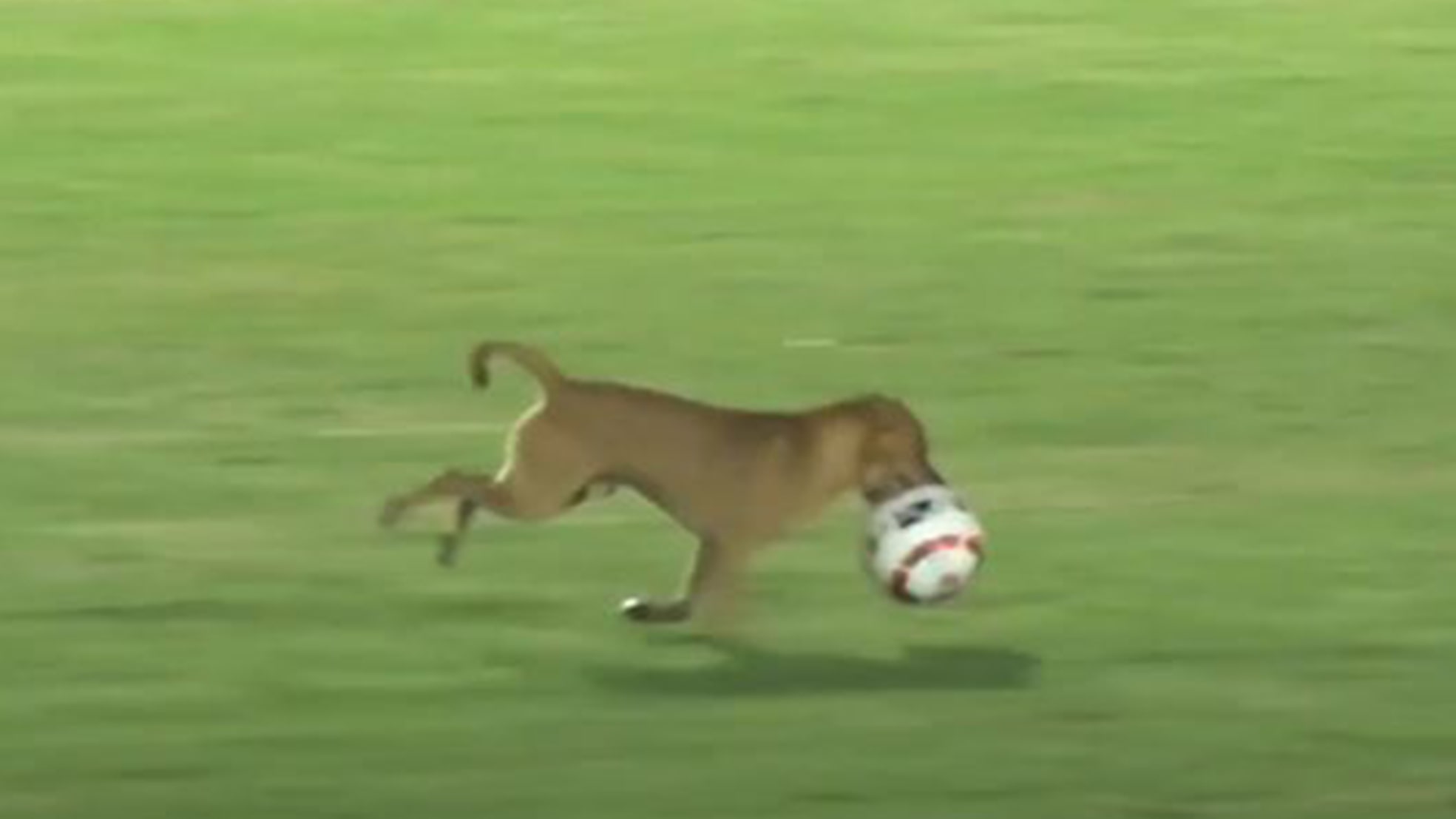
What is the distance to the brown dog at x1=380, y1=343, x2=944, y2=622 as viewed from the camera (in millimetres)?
8305

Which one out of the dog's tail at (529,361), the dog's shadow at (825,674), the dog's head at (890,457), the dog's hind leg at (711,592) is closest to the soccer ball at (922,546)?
the dog's head at (890,457)

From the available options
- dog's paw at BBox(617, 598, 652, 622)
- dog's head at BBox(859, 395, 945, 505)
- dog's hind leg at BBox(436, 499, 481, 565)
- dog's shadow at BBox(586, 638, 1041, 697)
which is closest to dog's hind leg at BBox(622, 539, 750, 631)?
dog's paw at BBox(617, 598, 652, 622)

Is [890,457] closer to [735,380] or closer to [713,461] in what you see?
[713,461]

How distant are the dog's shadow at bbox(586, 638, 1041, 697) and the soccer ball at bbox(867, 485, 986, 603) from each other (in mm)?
131

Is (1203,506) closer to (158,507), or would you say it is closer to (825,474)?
(825,474)

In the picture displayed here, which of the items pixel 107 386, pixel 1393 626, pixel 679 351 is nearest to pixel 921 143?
pixel 679 351

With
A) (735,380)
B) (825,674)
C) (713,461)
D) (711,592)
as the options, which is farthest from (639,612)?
(735,380)

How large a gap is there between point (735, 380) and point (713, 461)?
308 centimetres

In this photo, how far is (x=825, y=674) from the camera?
809cm

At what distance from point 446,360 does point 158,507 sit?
213cm

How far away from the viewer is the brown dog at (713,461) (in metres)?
8.30

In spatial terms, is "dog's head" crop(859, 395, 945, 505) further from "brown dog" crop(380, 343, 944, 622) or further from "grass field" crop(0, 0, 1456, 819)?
"grass field" crop(0, 0, 1456, 819)

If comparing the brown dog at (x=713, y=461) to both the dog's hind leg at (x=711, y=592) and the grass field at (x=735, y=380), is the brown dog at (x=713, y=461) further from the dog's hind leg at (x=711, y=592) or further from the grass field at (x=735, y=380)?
the grass field at (x=735, y=380)

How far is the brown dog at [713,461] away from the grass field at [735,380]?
0.23m
